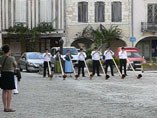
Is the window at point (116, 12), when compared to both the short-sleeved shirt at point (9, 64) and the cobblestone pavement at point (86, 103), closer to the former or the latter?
the cobblestone pavement at point (86, 103)

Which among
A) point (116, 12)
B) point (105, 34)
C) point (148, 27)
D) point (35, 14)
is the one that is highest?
point (116, 12)

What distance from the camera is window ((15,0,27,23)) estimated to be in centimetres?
4986

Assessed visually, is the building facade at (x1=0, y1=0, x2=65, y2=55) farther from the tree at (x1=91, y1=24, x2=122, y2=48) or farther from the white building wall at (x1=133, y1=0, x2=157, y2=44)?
the white building wall at (x1=133, y1=0, x2=157, y2=44)

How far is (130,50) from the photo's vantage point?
40125 millimetres

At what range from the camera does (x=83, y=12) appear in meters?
50.2

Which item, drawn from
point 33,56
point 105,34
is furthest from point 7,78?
point 105,34

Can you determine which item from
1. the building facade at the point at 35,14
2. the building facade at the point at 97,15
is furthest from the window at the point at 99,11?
the building facade at the point at 35,14

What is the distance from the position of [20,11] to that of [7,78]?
37.0m

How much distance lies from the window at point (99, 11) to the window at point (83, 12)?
0.96m

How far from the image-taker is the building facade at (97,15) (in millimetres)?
49938

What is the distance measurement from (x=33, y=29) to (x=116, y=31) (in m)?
7.77

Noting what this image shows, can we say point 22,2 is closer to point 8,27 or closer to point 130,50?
point 8,27

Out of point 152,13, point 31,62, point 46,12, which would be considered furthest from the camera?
point 152,13

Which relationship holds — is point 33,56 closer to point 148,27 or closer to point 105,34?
point 105,34
